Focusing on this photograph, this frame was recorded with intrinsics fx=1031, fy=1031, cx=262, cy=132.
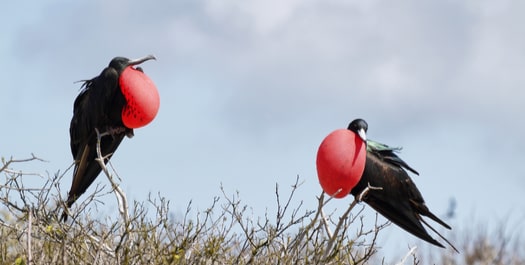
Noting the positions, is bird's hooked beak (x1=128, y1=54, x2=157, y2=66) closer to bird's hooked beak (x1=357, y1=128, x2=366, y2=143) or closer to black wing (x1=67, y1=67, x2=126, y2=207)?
black wing (x1=67, y1=67, x2=126, y2=207)

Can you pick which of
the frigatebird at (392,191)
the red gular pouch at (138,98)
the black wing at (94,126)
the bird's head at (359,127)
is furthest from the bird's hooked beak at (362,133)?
the black wing at (94,126)

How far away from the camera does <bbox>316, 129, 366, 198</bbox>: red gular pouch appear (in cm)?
604

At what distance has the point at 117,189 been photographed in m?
5.80

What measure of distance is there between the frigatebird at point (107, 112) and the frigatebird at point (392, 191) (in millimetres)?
1535

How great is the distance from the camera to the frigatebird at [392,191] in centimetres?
686

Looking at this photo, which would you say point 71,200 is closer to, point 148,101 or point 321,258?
point 148,101

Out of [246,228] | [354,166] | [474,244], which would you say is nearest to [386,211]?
[354,166]

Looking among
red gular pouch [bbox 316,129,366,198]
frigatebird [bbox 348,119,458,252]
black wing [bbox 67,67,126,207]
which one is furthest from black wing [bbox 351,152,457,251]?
black wing [bbox 67,67,126,207]

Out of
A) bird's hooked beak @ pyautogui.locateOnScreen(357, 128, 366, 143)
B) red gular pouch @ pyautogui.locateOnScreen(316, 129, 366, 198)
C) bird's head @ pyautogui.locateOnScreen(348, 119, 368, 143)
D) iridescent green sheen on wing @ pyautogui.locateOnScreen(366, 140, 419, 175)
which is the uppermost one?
iridescent green sheen on wing @ pyautogui.locateOnScreen(366, 140, 419, 175)

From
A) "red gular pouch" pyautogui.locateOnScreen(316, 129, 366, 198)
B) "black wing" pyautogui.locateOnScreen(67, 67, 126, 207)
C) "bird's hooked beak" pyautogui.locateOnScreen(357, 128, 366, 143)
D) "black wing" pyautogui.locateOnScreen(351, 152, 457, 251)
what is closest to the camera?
"red gular pouch" pyautogui.locateOnScreen(316, 129, 366, 198)

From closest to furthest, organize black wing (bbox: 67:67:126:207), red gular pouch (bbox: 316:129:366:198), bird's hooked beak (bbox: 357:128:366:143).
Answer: red gular pouch (bbox: 316:129:366:198)
bird's hooked beak (bbox: 357:128:366:143)
black wing (bbox: 67:67:126:207)

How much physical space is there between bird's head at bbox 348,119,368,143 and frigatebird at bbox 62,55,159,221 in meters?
1.24

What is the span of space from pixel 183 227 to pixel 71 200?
140 centimetres

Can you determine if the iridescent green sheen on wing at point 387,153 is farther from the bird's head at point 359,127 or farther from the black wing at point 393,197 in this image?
the bird's head at point 359,127
